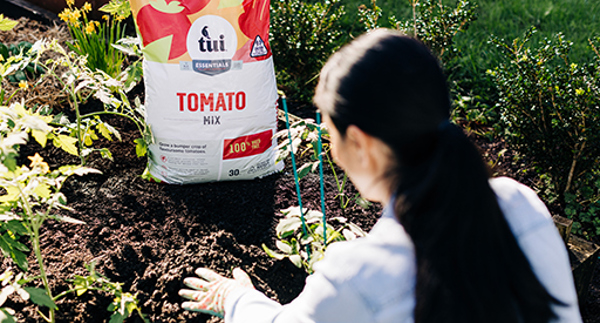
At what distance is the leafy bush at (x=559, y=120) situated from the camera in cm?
182

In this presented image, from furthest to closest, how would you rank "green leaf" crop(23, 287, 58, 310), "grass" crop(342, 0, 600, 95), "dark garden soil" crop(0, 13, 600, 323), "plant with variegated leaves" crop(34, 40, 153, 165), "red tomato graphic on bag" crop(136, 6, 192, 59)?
"grass" crop(342, 0, 600, 95) < "red tomato graphic on bag" crop(136, 6, 192, 59) < "plant with variegated leaves" crop(34, 40, 153, 165) < "dark garden soil" crop(0, 13, 600, 323) < "green leaf" crop(23, 287, 58, 310)

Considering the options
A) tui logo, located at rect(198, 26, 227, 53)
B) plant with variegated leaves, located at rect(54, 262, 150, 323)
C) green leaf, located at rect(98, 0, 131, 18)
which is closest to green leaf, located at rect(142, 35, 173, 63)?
tui logo, located at rect(198, 26, 227, 53)

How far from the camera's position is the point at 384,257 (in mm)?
812

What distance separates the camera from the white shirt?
0.80m

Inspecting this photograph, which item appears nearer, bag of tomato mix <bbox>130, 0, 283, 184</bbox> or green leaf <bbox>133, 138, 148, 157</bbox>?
bag of tomato mix <bbox>130, 0, 283, 184</bbox>

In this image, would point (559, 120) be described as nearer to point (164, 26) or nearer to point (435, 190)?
point (435, 190)

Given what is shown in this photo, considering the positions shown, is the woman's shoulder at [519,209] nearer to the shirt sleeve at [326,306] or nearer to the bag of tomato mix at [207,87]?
the shirt sleeve at [326,306]

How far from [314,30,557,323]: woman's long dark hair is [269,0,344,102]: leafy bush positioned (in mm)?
1917

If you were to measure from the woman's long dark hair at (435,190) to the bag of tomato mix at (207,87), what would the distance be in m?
1.16

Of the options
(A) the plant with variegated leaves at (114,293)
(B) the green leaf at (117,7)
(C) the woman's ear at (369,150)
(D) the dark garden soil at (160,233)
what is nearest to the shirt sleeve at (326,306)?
Result: (C) the woman's ear at (369,150)

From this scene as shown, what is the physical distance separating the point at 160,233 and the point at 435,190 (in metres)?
1.23

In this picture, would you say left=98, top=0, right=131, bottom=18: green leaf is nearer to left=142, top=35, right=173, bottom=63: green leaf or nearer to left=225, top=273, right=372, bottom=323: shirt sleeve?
left=142, top=35, right=173, bottom=63: green leaf

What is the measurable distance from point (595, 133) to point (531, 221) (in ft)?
3.79

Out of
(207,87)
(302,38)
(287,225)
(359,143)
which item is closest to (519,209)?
(359,143)
